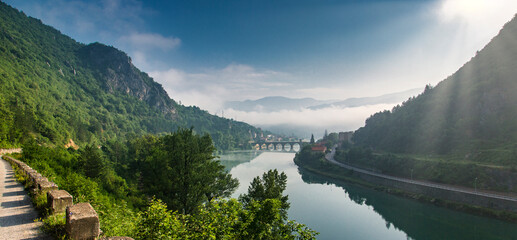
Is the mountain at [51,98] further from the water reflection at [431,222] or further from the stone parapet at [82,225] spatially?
the water reflection at [431,222]

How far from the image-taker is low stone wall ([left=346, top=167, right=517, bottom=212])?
36888mm

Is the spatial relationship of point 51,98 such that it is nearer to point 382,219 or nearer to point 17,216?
point 17,216

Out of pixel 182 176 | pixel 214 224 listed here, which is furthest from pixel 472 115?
pixel 214 224

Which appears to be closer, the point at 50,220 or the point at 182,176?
the point at 50,220

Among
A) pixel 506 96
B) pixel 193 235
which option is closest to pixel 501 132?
pixel 506 96

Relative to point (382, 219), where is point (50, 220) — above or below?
above

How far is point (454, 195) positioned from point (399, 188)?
11.2 meters

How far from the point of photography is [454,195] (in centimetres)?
4312

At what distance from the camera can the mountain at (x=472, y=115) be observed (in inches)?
2470

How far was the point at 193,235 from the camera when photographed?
787 cm

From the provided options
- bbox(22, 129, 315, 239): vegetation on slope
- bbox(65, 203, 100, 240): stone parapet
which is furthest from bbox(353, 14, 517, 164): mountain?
bbox(65, 203, 100, 240): stone parapet

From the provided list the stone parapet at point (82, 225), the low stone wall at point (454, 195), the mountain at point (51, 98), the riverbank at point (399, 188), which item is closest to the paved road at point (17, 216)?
the stone parapet at point (82, 225)

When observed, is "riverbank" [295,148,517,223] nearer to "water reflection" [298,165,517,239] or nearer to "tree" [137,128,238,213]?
"water reflection" [298,165,517,239]

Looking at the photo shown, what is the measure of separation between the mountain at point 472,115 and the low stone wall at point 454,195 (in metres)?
13.8
